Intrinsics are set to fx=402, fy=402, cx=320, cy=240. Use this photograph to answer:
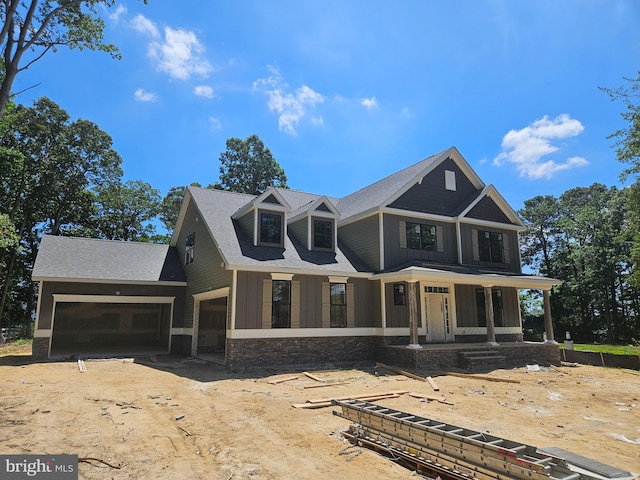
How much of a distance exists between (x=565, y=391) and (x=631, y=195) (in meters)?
14.3

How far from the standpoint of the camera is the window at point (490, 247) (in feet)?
63.2

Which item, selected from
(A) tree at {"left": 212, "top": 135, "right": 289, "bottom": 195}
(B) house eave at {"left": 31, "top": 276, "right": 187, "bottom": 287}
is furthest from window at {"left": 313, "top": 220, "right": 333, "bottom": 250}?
(A) tree at {"left": 212, "top": 135, "right": 289, "bottom": 195}

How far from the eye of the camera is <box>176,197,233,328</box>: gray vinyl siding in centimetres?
1498

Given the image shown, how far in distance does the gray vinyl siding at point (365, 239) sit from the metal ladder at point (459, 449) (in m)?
10.7

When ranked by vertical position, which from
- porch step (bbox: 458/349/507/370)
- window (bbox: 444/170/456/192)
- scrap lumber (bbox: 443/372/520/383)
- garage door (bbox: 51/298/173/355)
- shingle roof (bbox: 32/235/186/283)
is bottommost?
scrap lumber (bbox: 443/372/520/383)

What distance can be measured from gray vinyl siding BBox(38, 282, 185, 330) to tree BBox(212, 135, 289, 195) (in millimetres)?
21097

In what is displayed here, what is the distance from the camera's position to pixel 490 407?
355 inches

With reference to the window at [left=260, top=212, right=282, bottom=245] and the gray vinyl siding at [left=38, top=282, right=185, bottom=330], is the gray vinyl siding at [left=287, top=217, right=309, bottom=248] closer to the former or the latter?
the window at [left=260, top=212, right=282, bottom=245]

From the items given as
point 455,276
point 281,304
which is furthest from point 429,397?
point 455,276

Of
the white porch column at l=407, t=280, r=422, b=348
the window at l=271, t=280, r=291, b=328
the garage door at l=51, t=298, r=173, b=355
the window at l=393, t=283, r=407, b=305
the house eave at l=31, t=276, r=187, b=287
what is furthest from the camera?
the garage door at l=51, t=298, r=173, b=355

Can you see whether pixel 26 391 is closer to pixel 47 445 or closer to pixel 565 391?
pixel 47 445

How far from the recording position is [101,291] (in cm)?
1692

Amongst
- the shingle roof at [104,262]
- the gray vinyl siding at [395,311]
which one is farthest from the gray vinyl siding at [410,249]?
the shingle roof at [104,262]

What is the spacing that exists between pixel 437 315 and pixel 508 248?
5950 mm
